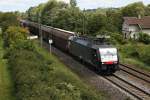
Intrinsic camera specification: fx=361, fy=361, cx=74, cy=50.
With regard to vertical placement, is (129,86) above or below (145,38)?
above

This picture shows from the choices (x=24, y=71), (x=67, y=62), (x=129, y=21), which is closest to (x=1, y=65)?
(x=67, y=62)

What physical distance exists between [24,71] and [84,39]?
48.2 ft

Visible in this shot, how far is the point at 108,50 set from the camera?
31875mm

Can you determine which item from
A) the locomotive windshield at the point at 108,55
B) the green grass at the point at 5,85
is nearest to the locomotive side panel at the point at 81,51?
the locomotive windshield at the point at 108,55

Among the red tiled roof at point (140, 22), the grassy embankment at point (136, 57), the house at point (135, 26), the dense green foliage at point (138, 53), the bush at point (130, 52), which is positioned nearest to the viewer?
the grassy embankment at point (136, 57)

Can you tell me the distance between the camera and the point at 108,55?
31.7 m

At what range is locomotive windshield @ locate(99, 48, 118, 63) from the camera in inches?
1239

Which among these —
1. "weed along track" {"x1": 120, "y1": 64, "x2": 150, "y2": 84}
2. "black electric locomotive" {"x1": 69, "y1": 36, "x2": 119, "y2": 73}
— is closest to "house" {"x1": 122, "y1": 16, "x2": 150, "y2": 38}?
"weed along track" {"x1": 120, "y1": 64, "x2": 150, "y2": 84}

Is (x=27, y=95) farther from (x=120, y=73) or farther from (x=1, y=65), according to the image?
(x=1, y=65)

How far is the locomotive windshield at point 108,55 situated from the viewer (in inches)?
1239

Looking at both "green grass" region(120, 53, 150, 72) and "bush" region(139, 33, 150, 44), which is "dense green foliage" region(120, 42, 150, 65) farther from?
"bush" region(139, 33, 150, 44)

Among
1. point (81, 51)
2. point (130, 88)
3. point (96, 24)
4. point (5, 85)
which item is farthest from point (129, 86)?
point (96, 24)

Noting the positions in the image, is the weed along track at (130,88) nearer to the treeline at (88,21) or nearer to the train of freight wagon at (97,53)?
the train of freight wagon at (97,53)

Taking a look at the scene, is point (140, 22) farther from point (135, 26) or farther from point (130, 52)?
point (130, 52)
